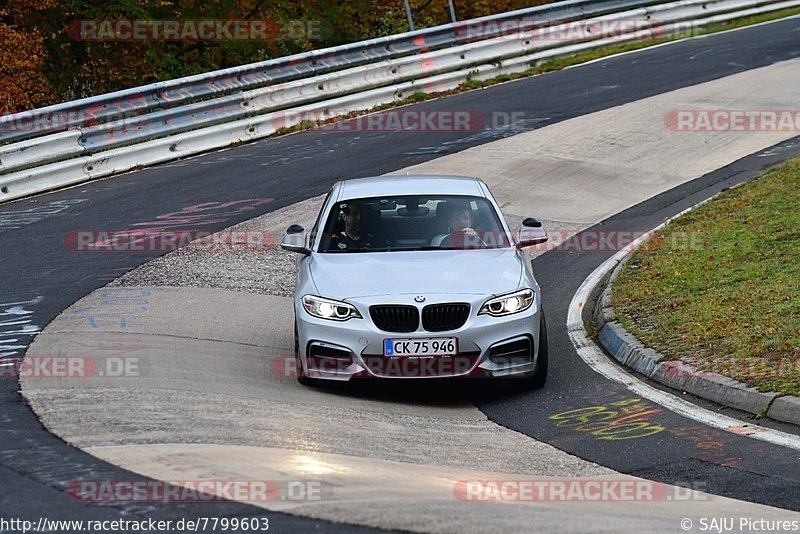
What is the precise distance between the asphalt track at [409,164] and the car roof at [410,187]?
172 centimetres

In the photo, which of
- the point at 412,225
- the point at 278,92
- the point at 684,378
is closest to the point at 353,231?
the point at 412,225

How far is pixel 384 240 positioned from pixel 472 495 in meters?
4.15

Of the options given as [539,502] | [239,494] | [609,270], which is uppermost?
[239,494]

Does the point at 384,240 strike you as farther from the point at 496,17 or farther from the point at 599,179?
the point at 496,17

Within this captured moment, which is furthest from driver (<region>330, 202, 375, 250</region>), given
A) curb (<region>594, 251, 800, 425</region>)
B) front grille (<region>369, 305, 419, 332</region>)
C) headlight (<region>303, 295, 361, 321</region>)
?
curb (<region>594, 251, 800, 425</region>)

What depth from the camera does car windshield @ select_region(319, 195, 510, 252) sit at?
10.5 m

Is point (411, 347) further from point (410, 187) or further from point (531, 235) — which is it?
point (410, 187)

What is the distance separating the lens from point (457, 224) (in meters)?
10.6

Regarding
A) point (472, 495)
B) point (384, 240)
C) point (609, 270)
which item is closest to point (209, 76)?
point (609, 270)

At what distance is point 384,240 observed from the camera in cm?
1047

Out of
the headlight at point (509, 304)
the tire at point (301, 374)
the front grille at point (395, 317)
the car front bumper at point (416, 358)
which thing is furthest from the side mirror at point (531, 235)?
the tire at point (301, 374)

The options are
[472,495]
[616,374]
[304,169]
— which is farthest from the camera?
[304,169]

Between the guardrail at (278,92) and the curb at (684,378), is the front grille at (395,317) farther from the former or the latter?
the guardrail at (278,92)

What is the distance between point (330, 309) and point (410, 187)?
81.4 inches
